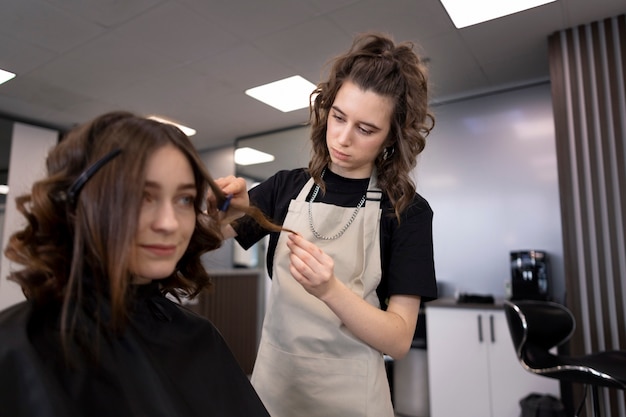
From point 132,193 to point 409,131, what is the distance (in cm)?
74

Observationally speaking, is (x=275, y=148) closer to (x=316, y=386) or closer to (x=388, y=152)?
(x=388, y=152)

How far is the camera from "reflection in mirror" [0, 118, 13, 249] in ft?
16.0

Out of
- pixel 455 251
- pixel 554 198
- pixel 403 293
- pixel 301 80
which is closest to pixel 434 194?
pixel 455 251

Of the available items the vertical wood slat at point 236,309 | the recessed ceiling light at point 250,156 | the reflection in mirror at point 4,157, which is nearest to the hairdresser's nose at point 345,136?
the vertical wood slat at point 236,309

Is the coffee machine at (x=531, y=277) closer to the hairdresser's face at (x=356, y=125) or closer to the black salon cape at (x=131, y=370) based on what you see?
the hairdresser's face at (x=356, y=125)

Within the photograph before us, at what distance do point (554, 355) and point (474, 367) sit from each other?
1189 mm

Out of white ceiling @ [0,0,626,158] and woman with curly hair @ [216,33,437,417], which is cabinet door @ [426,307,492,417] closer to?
white ceiling @ [0,0,626,158]

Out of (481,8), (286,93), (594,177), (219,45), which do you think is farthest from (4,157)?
(594,177)


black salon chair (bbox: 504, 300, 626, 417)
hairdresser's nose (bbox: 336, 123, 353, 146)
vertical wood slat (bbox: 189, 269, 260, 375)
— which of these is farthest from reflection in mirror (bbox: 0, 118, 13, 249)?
black salon chair (bbox: 504, 300, 626, 417)

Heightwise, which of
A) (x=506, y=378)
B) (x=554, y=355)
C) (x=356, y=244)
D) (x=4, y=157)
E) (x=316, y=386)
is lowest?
(x=506, y=378)

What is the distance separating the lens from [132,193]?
73cm

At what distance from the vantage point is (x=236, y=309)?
509 cm

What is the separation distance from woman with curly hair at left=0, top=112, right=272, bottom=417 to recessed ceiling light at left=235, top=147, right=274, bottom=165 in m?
4.99

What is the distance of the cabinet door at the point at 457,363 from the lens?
10.4ft
